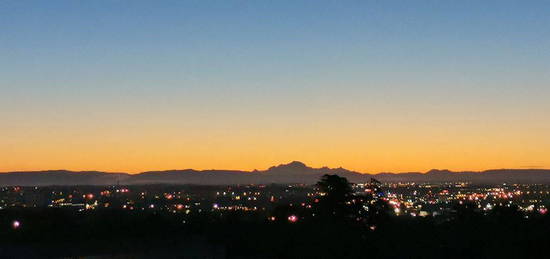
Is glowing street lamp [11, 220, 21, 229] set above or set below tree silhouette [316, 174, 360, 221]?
below

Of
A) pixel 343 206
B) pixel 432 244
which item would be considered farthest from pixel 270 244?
pixel 343 206

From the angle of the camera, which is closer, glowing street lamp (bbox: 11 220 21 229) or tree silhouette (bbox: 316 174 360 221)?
glowing street lamp (bbox: 11 220 21 229)

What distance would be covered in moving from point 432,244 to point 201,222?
17.2m

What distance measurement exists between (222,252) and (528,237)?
1344 centimetres

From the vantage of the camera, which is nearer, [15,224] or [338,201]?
[15,224]

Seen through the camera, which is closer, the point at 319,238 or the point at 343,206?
the point at 319,238

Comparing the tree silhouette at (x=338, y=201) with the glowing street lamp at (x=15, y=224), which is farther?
the tree silhouette at (x=338, y=201)

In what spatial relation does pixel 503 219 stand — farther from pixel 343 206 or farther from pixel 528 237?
pixel 528 237

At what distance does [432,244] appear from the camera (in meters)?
34.4

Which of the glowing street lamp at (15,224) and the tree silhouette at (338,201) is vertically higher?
the tree silhouette at (338,201)

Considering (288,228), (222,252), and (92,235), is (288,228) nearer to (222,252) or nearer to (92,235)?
(222,252)

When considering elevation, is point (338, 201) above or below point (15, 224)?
above

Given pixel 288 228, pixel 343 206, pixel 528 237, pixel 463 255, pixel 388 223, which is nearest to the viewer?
pixel 528 237

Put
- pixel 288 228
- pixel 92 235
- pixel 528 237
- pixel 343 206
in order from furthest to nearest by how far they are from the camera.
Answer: pixel 343 206 < pixel 92 235 < pixel 288 228 < pixel 528 237
